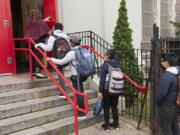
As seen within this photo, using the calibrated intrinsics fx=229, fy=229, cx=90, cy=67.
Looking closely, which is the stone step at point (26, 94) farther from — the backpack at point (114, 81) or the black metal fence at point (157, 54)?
the black metal fence at point (157, 54)

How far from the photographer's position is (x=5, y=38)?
5105 mm

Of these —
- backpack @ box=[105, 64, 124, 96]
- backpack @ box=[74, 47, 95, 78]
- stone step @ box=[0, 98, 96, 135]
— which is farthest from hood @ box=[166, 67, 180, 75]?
stone step @ box=[0, 98, 96, 135]

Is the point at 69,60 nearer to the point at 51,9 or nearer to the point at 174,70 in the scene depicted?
the point at 174,70

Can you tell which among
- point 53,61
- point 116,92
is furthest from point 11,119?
point 116,92

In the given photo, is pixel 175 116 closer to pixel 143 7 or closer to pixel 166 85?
pixel 166 85

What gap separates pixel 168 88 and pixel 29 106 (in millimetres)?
2432

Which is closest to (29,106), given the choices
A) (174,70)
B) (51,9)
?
(174,70)

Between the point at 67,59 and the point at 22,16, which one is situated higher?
the point at 22,16

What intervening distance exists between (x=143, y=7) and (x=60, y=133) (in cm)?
646

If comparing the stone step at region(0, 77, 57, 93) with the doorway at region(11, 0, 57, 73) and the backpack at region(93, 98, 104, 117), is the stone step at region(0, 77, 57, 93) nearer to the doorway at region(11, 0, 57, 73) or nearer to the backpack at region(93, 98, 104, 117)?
the backpack at region(93, 98, 104, 117)

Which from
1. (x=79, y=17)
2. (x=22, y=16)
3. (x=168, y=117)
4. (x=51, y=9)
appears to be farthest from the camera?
(x=22, y=16)

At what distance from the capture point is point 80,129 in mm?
4289

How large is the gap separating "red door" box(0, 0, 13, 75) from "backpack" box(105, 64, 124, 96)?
8.19 feet

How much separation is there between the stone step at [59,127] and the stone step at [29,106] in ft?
1.26
